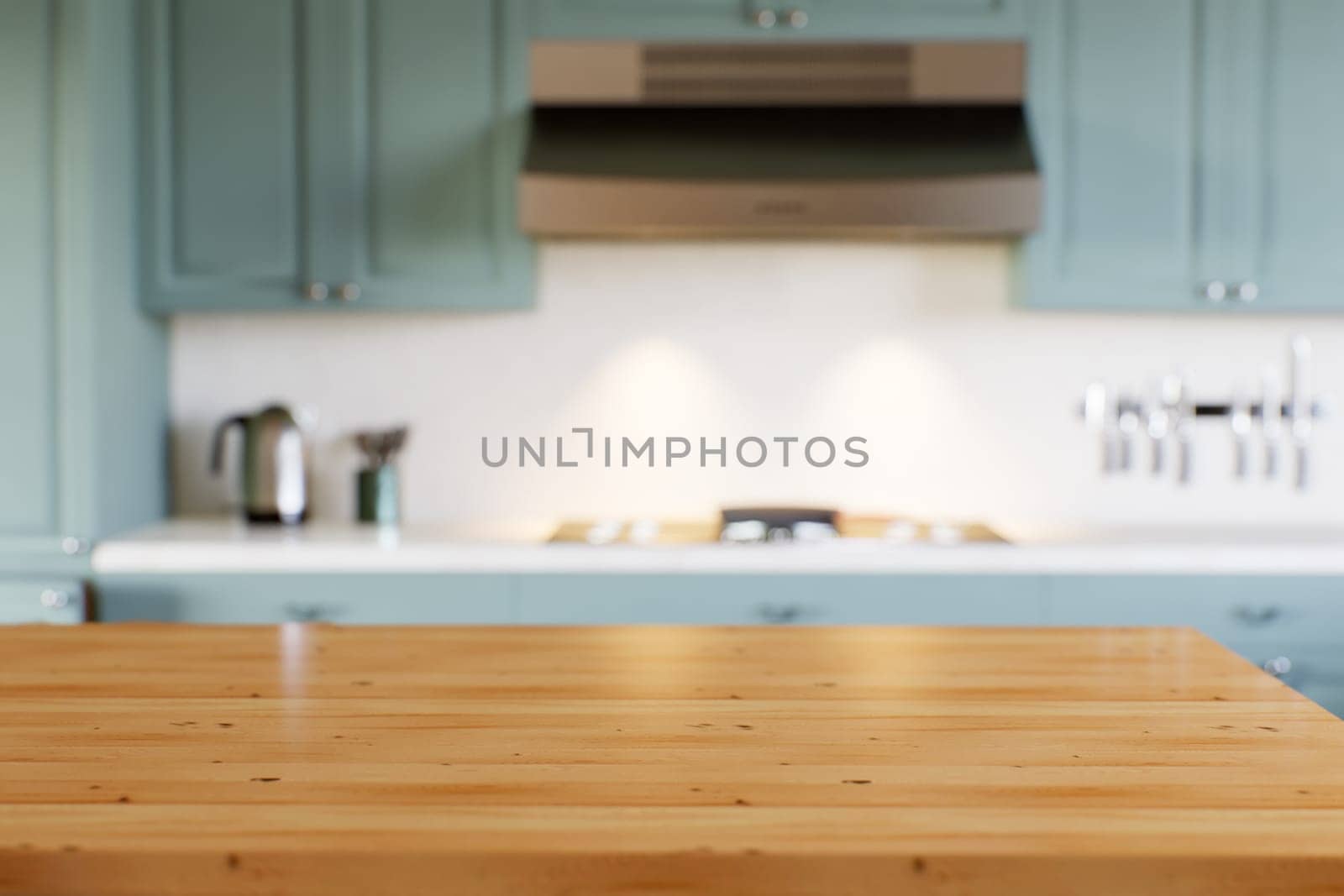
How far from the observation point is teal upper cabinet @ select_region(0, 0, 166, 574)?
2621 millimetres

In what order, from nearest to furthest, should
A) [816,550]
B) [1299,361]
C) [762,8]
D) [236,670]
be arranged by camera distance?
[236,670], [816,550], [762,8], [1299,361]

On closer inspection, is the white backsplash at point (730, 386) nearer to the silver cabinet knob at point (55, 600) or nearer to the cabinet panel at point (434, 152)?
the cabinet panel at point (434, 152)

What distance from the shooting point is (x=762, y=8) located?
112 inches

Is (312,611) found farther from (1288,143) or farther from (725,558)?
(1288,143)

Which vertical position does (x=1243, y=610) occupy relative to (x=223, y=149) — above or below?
below

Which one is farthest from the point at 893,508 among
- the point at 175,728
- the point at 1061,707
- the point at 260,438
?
the point at 175,728

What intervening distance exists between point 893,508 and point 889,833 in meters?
2.41

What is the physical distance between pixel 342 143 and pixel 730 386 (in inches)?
44.5

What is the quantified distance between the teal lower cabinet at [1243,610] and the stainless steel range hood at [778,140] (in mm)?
830

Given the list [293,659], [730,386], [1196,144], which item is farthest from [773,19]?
[293,659]

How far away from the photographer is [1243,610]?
8.71 ft

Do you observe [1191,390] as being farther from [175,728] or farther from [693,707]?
[175,728]

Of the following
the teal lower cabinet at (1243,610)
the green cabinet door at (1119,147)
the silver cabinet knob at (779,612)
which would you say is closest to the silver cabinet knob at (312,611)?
the silver cabinet knob at (779,612)

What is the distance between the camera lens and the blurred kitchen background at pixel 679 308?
2.64m
